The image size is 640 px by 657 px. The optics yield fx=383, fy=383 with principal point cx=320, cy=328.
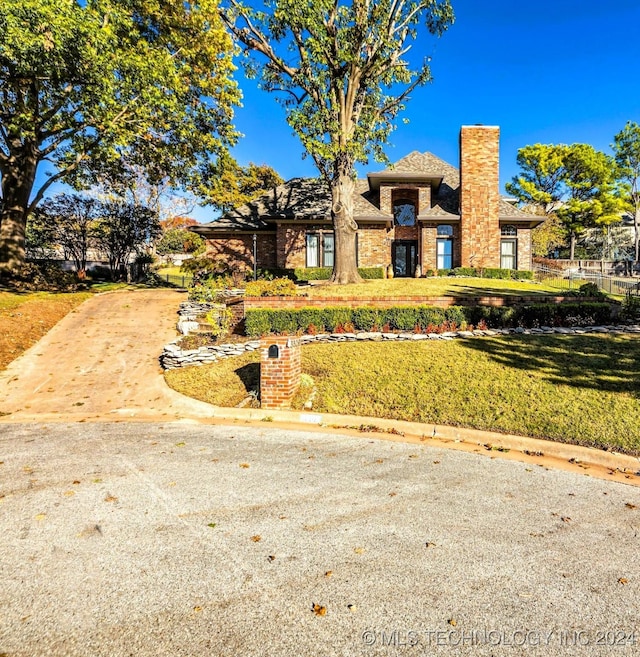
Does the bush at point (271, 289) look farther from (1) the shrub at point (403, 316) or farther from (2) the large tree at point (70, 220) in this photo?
(2) the large tree at point (70, 220)

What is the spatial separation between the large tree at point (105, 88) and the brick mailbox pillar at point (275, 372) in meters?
13.0

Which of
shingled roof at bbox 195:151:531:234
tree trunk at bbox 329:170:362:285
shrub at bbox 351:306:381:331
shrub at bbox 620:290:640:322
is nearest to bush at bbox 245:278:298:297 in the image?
shrub at bbox 351:306:381:331

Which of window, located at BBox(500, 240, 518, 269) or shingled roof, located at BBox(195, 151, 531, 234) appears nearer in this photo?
shingled roof, located at BBox(195, 151, 531, 234)

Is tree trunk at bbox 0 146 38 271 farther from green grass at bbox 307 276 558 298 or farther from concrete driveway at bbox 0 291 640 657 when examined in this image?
concrete driveway at bbox 0 291 640 657

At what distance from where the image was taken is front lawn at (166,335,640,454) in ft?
19.5

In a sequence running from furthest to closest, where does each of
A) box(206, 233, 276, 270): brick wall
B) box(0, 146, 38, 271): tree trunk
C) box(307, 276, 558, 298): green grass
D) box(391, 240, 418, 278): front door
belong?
box(391, 240, 418, 278): front door < box(206, 233, 276, 270): brick wall < box(0, 146, 38, 271): tree trunk < box(307, 276, 558, 298): green grass

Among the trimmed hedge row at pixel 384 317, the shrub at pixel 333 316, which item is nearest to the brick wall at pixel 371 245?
the trimmed hedge row at pixel 384 317

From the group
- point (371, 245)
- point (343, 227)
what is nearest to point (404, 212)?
point (371, 245)

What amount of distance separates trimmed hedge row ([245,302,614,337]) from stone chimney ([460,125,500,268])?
13.2 meters

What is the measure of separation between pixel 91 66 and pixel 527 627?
18.6 m

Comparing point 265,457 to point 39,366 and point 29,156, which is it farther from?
point 29,156

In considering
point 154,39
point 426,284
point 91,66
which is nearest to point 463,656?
point 426,284

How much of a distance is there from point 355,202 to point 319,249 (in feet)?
12.8

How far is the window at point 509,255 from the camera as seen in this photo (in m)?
23.8
